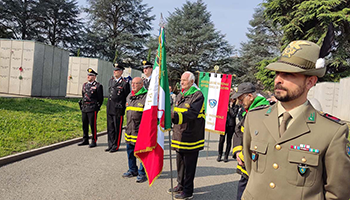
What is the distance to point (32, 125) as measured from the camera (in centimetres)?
879

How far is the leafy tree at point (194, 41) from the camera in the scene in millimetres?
39375

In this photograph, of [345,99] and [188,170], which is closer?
[188,170]

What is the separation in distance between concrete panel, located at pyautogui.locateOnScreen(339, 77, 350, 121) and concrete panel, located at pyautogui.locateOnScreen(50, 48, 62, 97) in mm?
16932

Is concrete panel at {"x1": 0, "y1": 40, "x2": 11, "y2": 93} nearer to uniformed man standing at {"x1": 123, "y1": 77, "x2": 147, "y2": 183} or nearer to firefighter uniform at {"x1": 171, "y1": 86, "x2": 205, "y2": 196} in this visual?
uniformed man standing at {"x1": 123, "y1": 77, "x2": 147, "y2": 183}

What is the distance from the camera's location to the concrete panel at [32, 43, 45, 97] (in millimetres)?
15250

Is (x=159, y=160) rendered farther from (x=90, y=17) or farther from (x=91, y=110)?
(x=90, y=17)

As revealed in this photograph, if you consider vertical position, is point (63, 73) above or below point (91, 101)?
above

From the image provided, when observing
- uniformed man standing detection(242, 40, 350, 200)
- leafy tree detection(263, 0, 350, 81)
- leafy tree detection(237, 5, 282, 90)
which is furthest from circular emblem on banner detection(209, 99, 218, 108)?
leafy tree detection(237, 5, 282, 90)

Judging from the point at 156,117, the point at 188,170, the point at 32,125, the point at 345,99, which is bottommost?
the point at 32,125

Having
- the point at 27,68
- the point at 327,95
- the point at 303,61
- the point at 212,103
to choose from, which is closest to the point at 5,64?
the point at 27,68

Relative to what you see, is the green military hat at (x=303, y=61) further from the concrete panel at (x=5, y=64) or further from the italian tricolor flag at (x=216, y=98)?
the concrete panel at (x=5, y=64)

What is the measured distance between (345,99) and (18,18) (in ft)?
115

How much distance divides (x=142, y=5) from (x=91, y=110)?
120ft

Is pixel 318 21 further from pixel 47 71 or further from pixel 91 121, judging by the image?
pixel 91 121
